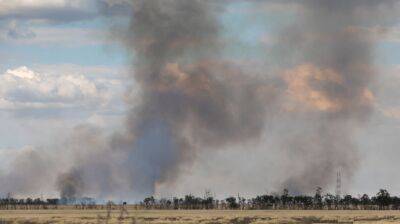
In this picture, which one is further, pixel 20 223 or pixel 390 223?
pixel 20 223

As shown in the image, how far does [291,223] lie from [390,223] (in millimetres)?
23268

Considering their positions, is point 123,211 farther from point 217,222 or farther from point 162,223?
point 217,222

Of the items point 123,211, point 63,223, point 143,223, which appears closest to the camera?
point 123,211

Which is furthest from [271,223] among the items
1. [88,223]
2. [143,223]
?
[88,223]

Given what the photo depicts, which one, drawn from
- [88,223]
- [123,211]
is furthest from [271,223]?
[123,211]

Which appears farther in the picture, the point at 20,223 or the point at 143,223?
the point at 20,223

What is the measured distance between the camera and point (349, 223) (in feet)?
555

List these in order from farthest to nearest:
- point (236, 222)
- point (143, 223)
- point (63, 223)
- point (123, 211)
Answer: point (236, 222)
point (63, 223)
point (143, 223)
point (123, 211)

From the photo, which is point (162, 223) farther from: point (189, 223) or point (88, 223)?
point (88, 223)

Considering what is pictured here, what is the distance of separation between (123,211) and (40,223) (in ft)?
471

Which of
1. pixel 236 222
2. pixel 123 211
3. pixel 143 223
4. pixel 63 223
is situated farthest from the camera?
pixel 236 222

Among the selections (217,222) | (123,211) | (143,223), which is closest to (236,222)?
(217,222)

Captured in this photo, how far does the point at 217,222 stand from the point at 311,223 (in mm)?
21613

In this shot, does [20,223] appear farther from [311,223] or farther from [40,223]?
[311,223]
